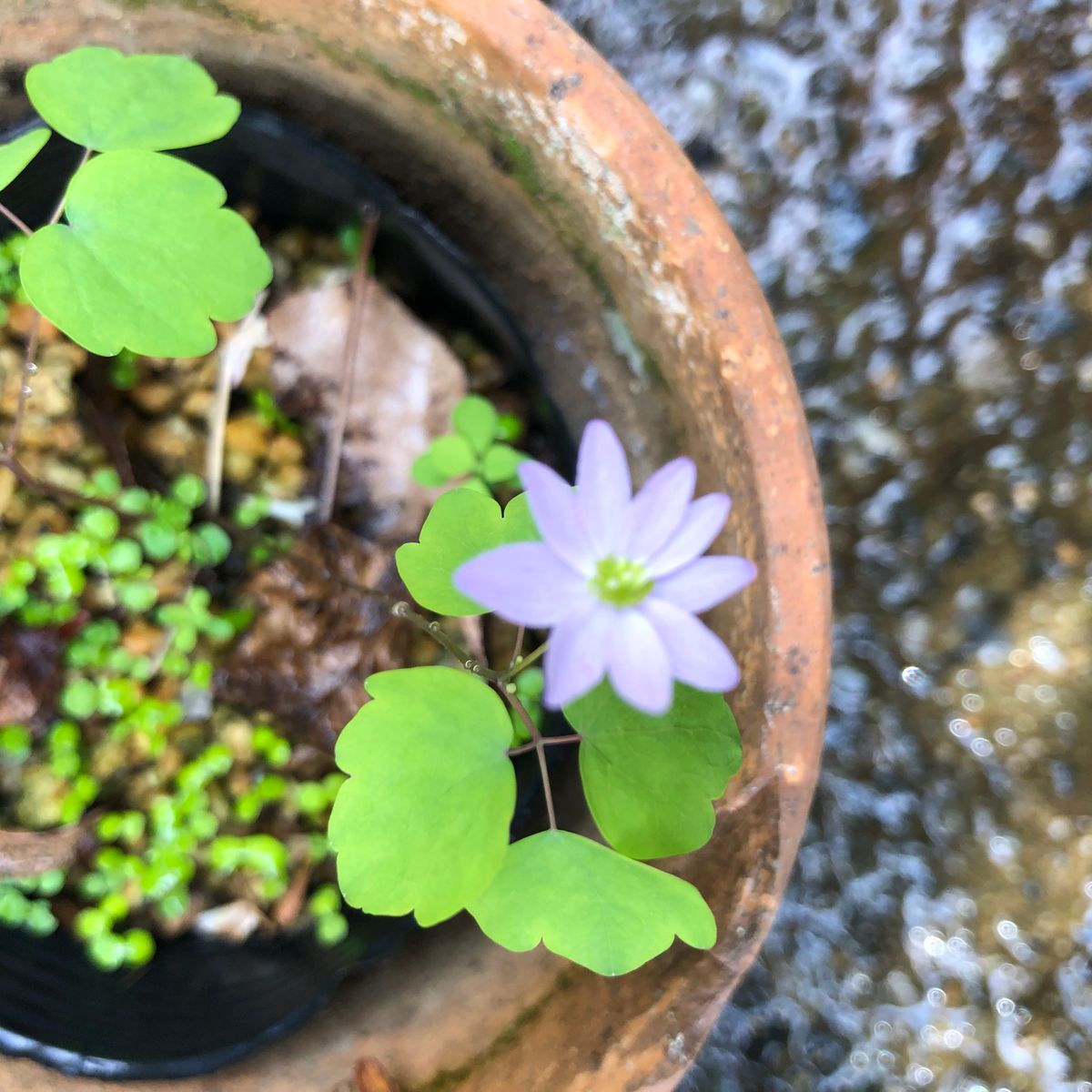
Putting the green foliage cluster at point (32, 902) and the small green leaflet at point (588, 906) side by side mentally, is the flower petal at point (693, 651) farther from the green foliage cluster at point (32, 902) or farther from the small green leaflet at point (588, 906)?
the green foliage cluster at point (32, 902)

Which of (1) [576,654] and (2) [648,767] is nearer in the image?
(1) [576,654]

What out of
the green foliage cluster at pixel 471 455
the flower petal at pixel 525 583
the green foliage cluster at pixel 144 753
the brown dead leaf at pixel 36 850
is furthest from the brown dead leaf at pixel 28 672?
the flower petal at pixel 525 583

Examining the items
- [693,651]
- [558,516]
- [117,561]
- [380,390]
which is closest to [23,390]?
[117,561]

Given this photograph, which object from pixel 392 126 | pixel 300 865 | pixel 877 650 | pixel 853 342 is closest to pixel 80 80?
pixel 392 126

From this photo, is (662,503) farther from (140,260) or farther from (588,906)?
(140,260)

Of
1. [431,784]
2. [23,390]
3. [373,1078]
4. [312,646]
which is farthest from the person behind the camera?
[312,646]

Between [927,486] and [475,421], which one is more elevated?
[475,421]
